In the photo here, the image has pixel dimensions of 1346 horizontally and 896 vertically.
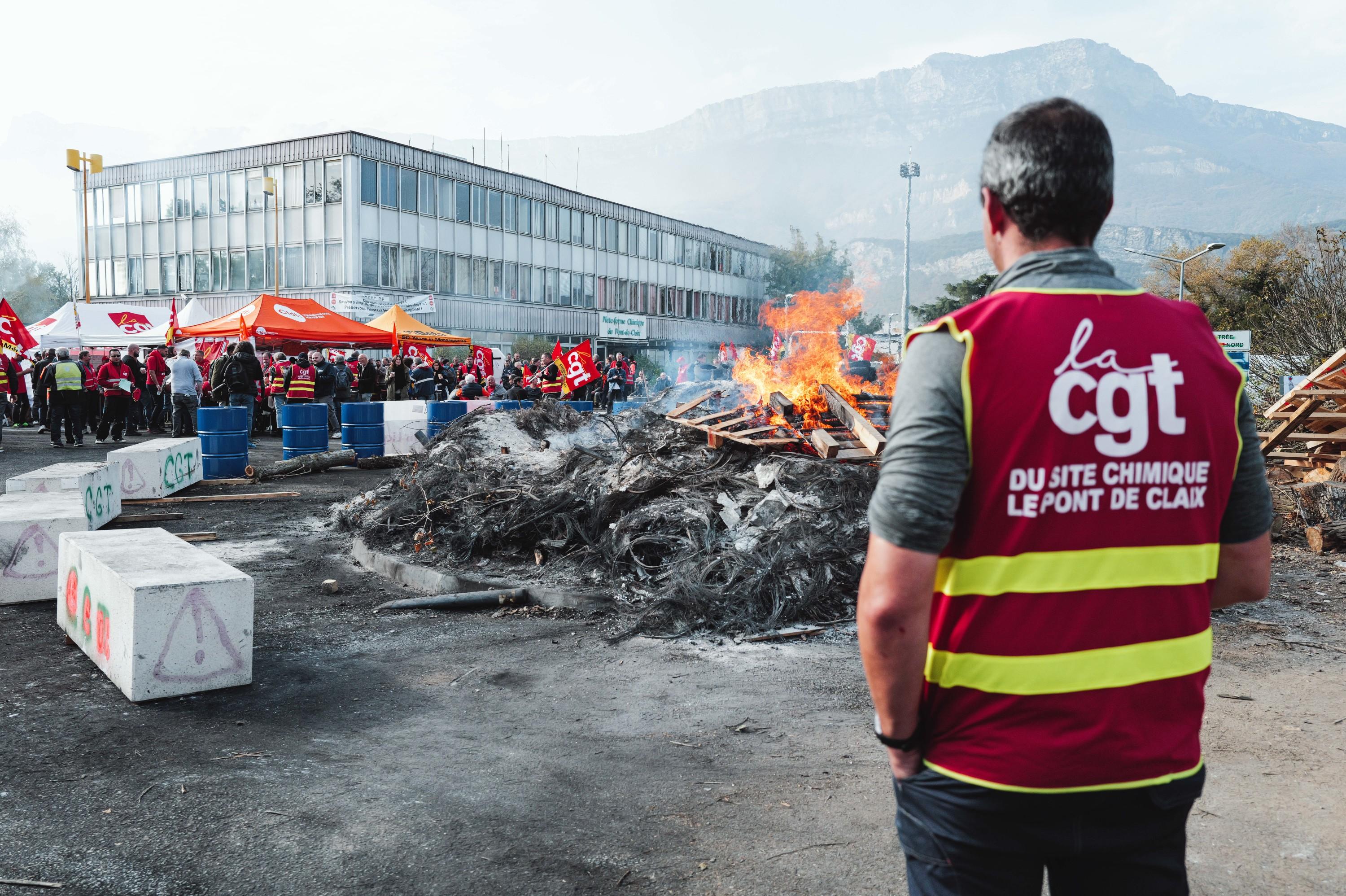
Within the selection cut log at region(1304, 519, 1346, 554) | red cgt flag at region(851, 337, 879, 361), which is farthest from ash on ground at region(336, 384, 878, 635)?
red cgt flag at region(851, 337, 879, 361)

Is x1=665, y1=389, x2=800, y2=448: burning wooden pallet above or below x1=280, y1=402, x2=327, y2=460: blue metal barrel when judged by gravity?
above

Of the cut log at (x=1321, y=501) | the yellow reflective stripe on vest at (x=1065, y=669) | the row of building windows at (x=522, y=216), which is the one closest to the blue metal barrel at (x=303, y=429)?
the cut log at (x=1321, y=501)

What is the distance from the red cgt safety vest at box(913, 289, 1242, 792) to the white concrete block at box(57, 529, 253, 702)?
474 centimetres

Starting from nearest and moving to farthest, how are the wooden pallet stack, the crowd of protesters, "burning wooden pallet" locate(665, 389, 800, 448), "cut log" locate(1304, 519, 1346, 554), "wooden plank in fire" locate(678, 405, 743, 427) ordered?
"burning wooden pallet" locate(665, 389, 800, 448) < "cut log" locate(1304, 519, 1346, 554) < "wooden plank in fire" locate(678, 405, 743, 427) < the wooden pallet stack < the crowd of protesters

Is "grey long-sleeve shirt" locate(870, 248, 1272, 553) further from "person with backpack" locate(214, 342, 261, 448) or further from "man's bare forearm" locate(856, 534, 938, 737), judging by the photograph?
"person with backpack" locate(214, 342, 261, 448)

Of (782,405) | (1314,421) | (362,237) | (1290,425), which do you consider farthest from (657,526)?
(362,237)

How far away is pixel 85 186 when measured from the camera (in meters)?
41.4

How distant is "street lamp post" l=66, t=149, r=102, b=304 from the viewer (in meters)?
33.4

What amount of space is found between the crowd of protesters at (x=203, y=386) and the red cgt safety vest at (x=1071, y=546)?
45.1 ft

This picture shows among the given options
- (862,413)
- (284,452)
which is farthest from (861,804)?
(284,452)

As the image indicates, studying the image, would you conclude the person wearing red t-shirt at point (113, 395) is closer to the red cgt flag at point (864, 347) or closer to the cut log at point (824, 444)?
the red cgt flag at point (864, 347)

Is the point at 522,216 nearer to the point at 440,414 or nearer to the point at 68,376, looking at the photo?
the point at 68,376

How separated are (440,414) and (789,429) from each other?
948 cm

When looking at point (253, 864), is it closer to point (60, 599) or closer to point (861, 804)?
point (861, 804)
